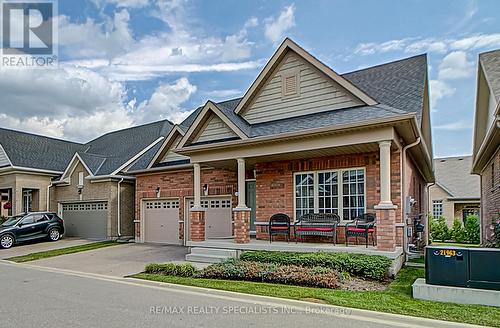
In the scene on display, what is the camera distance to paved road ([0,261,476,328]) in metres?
6.02

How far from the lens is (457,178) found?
3031 cm

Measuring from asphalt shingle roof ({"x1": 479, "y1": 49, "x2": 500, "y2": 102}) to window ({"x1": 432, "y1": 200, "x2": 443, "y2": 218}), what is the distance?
14.9 m

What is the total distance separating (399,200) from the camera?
1100cm

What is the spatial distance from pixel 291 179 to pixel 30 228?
13026 mm

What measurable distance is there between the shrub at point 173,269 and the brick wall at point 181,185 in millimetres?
5740

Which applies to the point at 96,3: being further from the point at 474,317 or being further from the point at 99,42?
the point at 474,317

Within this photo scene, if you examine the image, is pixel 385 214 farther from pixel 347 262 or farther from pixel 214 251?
pixel 214 251

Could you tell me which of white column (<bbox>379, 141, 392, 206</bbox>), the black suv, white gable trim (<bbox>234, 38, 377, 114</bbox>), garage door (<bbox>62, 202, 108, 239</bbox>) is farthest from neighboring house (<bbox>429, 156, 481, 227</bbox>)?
the black suv

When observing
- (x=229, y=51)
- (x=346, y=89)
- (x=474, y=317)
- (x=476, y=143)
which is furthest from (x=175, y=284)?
(x=476, y=143)

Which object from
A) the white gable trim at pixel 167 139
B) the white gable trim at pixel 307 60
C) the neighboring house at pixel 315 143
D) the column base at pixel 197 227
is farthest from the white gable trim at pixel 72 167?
the white gable trim at pixel 307 60

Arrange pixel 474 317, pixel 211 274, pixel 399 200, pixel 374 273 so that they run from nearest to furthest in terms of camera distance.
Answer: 1. pixel 474 317
2. pixel 374 273
3. pixel 211 274
4. pixel 399 200

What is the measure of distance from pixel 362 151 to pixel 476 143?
11.4 m

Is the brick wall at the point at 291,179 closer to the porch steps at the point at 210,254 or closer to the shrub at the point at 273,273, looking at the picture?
the porch steps at the point at 210,254

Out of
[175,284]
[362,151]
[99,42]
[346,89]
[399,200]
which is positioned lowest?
[175,284]
